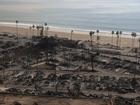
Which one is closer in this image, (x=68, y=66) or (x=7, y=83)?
(x=7, y=83)

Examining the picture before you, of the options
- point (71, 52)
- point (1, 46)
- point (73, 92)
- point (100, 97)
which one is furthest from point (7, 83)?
point (1, 46)

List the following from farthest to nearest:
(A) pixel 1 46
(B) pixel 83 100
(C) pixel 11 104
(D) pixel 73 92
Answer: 1. (A) pixel 1 46
2. (D) pixel 73 92
3. (B) pixel 83 100
4. (C) pixel 11 104

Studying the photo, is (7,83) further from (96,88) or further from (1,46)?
(1,46)

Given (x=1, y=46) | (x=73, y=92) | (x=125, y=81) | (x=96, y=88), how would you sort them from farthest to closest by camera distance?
(x=1, y=46)
(x=125, y=81)
(x=96, y=88)
(x=73, y=92)

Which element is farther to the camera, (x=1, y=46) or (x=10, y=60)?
(x=1, y=46)

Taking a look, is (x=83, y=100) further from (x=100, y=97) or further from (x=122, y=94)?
(x=122, y=94)

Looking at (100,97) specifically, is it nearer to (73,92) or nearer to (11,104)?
(73,92)

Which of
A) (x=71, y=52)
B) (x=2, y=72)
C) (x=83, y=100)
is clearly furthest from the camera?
(x=71, y=52)

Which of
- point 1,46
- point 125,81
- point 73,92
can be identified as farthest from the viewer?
point 1,46

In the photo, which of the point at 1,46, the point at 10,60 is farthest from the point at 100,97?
the point at 1,46
